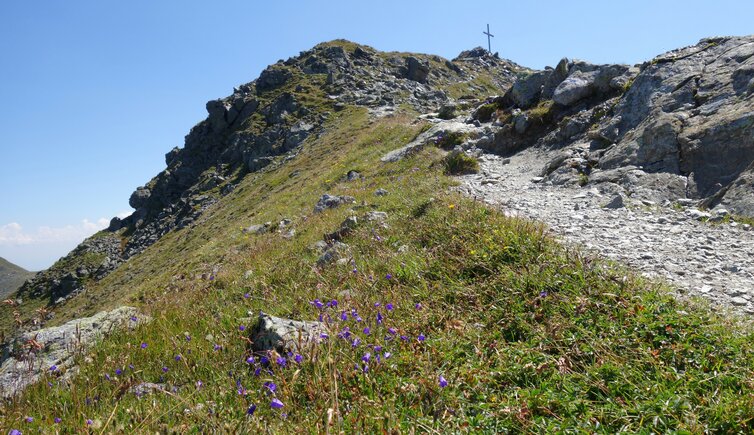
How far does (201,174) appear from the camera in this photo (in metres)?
69.8

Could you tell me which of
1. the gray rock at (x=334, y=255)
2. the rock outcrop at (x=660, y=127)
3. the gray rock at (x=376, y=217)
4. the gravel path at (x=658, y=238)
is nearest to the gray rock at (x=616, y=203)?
the gravel path at (x=658, y=238)

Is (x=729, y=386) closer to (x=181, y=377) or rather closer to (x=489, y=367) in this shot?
(x=489, y=367)

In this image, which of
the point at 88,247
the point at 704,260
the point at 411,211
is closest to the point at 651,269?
the point at 704,260

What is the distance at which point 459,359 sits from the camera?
12.4ft

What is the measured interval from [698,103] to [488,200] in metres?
6.01

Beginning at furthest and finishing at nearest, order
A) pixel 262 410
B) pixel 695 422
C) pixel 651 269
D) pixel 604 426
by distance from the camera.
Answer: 1. pixel 651 269
2. pixel 262 410
3. pixel 604 426
4. pixel 695 422

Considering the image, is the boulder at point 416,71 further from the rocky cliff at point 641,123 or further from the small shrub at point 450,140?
the small shrub at point 450,140

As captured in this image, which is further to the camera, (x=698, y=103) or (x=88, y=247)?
(x=88, y=247)

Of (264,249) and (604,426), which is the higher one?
(264,249)

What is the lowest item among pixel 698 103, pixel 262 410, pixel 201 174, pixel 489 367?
pixel 489 367

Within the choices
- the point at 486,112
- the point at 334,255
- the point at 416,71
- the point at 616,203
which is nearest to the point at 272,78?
the point at 416,71

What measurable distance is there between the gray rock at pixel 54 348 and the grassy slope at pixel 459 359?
34cm

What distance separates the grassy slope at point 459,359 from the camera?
292 cm

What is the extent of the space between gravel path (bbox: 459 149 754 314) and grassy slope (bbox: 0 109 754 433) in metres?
0.93
